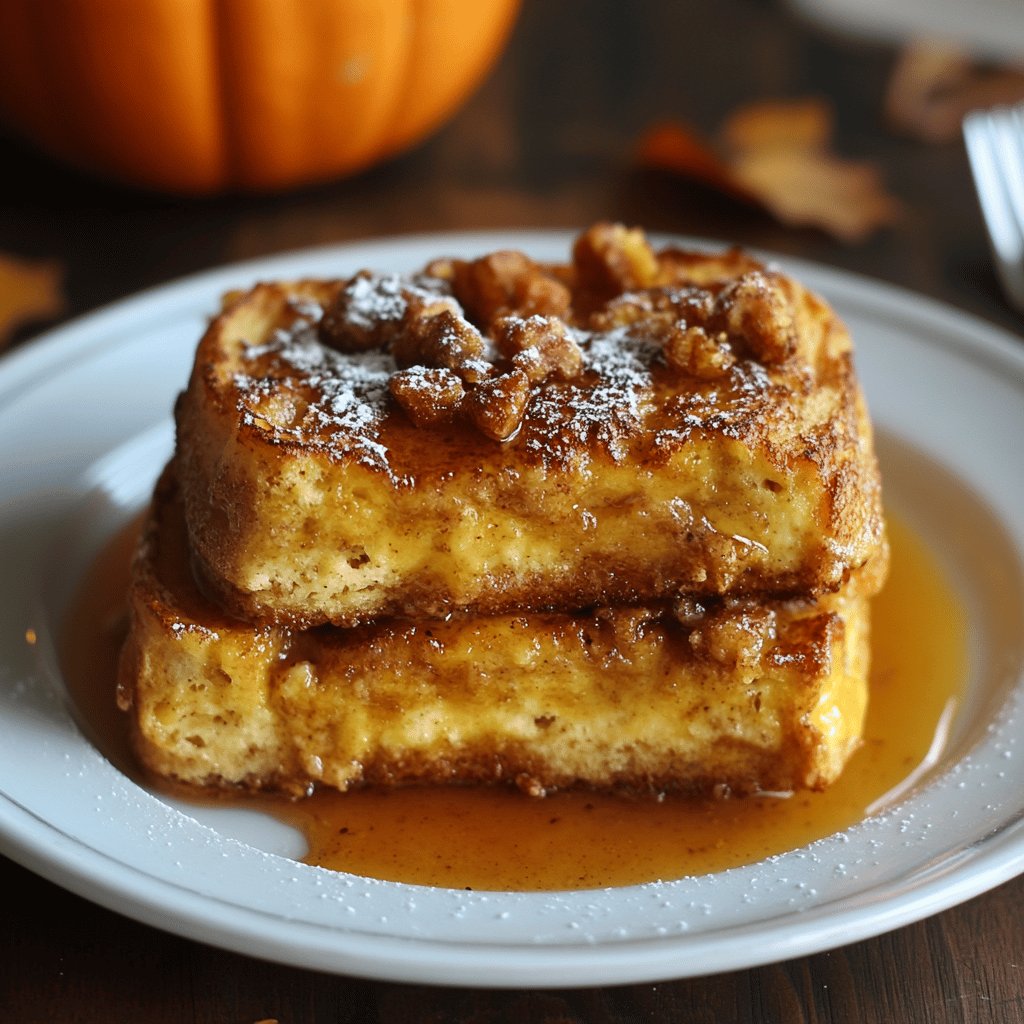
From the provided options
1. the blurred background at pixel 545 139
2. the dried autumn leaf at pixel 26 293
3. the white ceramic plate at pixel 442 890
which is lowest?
the dried autumn leaf at pixel 26 293

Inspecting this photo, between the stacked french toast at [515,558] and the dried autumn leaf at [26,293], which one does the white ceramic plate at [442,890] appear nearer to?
the stacked french toast at [515,558]

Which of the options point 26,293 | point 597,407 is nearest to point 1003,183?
point 597,407

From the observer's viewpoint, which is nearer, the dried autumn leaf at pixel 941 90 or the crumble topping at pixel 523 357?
the crumble topping at pixel 523 357

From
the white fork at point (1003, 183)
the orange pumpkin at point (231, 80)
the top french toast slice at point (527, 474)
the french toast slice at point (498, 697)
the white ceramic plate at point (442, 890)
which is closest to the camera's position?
the white ceramic plate at point (442, 890)

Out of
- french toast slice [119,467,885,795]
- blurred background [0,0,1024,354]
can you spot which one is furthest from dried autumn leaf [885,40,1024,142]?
french toast slice [119,467,885,795]

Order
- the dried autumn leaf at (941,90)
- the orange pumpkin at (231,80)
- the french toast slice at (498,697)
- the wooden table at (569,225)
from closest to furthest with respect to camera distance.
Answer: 1. the wooden table at (569,225)
2. the french toast slice at (498,697)
3. the orange pumpkin at (231,80)
4. the dried autumn leaf at (941,90)

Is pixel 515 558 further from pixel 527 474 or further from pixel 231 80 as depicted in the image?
pixel 231 80

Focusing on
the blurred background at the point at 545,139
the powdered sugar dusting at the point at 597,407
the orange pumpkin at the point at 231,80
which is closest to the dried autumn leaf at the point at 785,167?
the blurred background at the point at 545,139
